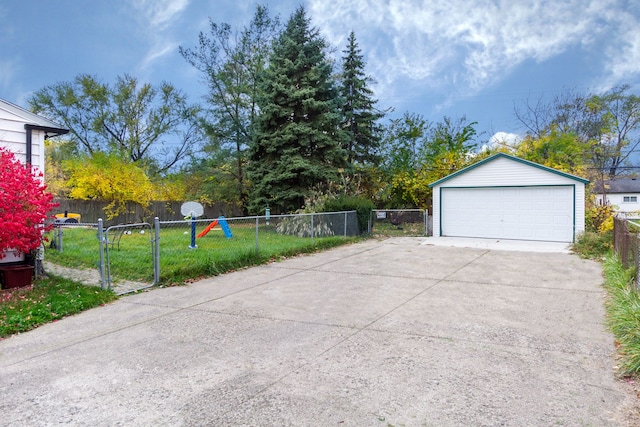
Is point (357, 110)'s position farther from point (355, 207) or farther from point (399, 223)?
point (355, 207)

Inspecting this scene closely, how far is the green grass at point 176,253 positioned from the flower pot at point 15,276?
4.35 feet

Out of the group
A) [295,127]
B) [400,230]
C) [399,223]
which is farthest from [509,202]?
[295,127]

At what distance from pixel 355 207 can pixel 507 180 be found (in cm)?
580

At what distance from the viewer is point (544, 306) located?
5.80 m

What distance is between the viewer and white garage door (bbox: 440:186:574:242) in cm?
1415

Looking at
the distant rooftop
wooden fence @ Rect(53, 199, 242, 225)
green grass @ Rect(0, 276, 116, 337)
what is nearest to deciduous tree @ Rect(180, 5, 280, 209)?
wooden fence @ Rect(53, 199, 242, 225)

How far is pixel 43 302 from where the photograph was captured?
577cm

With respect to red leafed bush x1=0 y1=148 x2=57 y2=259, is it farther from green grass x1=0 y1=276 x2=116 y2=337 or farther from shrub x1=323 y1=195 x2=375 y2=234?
shrub x1=323 y1=195 x2=375 y2=234

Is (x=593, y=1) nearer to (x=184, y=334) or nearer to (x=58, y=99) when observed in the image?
(x=184, y=334)

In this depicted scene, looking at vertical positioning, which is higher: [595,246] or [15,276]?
[595,246]

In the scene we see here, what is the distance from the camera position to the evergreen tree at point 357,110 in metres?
23.3

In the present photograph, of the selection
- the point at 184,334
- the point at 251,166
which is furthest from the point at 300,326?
the point at 251,166

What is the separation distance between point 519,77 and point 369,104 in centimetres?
939

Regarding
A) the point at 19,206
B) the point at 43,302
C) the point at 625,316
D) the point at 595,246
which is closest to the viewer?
the point at 625,316
